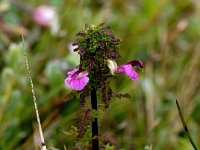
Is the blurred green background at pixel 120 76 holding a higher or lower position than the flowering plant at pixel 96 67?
higher

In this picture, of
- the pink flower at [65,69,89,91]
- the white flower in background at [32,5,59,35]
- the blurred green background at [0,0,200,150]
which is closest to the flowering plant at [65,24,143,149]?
the pink flower at [65,69,89,91]

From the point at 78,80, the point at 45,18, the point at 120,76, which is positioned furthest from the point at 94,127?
the point at 45,18

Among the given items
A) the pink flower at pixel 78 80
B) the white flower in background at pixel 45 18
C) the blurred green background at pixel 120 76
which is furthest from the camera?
the white flower in background at pixel 45 18

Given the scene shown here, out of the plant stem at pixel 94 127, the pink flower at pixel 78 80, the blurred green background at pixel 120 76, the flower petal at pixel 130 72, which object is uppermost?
the blurred green background at pixel 120 76

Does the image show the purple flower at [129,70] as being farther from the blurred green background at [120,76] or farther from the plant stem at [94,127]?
the blurred green background at [120,76]

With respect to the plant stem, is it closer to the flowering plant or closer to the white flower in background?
the flowering plant

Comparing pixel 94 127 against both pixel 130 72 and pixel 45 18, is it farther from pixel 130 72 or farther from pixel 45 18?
pixel 45 18

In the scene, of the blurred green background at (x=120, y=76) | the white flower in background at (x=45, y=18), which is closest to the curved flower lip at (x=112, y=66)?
the blurred green background at (x=120, y=76)

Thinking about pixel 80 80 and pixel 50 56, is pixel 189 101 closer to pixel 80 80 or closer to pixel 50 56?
pixel 50 56
